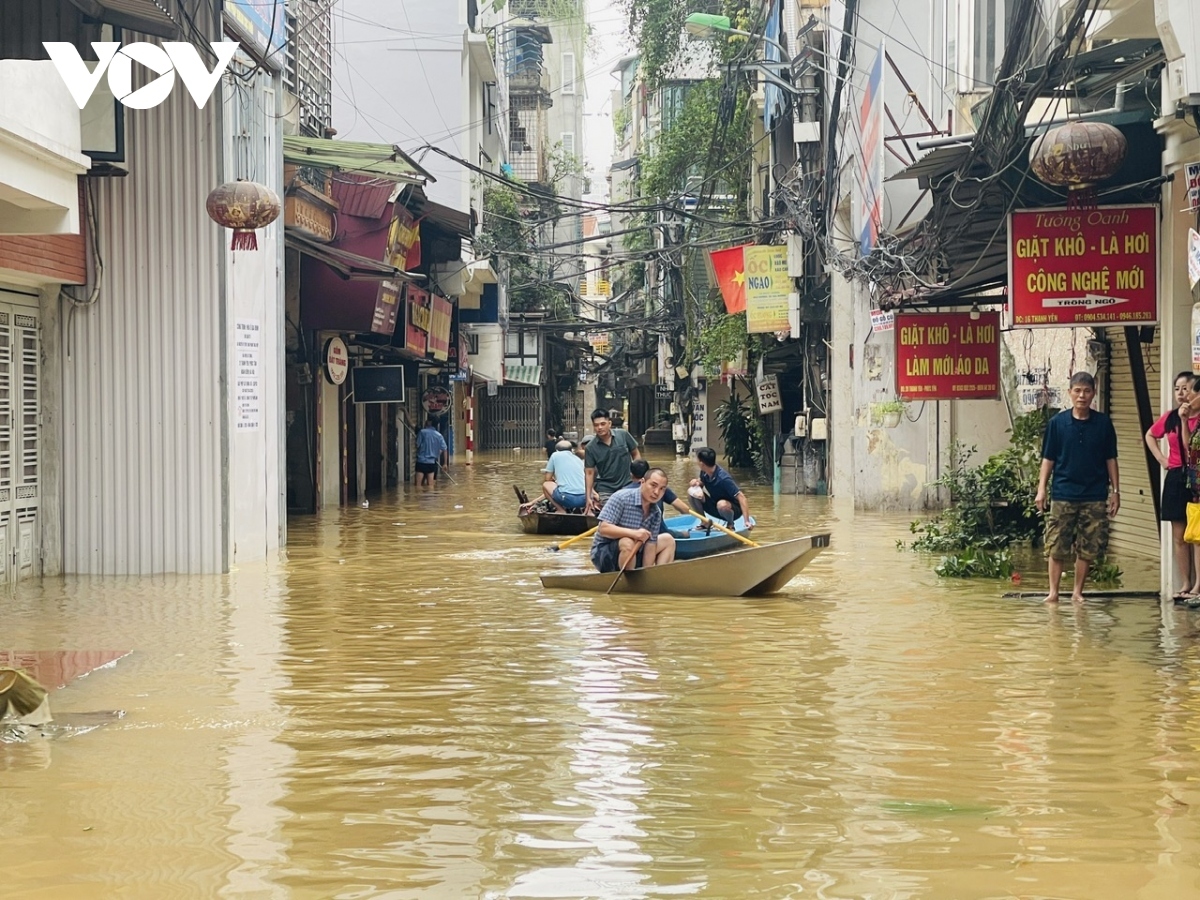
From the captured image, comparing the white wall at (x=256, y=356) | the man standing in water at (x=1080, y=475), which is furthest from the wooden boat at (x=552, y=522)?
the man standing in water at (x=1080, y=475)

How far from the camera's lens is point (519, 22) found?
59.5 metres

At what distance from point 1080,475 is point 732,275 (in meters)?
17.7

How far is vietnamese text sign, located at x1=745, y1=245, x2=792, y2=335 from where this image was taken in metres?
28.4

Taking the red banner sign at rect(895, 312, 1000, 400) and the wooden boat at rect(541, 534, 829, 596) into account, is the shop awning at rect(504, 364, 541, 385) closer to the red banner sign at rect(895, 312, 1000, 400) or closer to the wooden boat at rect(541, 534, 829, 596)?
the red banner sign at rect(895, 312, 1000, 400)

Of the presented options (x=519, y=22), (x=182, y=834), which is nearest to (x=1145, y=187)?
(x=182, y=834)

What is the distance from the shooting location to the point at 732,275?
29.5m

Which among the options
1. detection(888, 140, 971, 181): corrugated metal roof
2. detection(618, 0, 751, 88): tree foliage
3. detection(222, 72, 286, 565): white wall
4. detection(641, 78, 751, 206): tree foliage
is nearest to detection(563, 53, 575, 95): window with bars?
detection(641, 78, 751, 206): tree foliage

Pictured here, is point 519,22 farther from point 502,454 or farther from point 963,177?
point 963,177

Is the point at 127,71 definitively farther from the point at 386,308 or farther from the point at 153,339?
the point at 386,308

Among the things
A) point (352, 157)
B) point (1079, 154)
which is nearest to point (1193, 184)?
point (1079, 154)

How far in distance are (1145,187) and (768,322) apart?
1614cm

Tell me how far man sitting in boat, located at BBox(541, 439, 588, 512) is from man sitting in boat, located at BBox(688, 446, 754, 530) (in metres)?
4.49

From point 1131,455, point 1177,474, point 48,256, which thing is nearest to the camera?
point 1177,474

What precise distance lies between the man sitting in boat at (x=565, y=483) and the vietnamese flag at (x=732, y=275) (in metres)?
8.23
